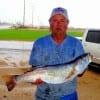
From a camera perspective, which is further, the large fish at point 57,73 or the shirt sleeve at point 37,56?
the shirt sleeve at point 37,56

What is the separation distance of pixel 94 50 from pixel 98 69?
1.16 meters

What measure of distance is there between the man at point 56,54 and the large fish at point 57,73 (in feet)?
0.81

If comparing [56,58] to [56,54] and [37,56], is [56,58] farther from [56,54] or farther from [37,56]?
[37,56]

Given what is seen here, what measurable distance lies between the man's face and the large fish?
0.42m

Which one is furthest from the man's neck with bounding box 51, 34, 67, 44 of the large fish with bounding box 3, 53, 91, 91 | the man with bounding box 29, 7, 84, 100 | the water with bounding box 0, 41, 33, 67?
the water with bounding box 0, 41, 33, 67

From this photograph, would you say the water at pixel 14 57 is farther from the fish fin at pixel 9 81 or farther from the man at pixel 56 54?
the fish fin at pixel 9 81

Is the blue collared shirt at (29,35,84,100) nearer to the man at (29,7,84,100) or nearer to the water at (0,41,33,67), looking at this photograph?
the man at (29,7,84,100)

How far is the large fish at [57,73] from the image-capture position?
4.71 m

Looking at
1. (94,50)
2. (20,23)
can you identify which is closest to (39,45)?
(94,50)

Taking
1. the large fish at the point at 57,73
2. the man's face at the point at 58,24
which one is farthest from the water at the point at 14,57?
the large fish at the point at 57,73

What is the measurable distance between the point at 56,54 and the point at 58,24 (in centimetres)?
38

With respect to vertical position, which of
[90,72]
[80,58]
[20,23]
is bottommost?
[20,23]

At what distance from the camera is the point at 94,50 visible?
16.4 m

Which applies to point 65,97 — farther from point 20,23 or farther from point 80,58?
point 20,23
